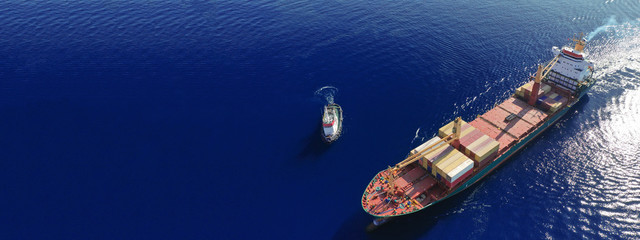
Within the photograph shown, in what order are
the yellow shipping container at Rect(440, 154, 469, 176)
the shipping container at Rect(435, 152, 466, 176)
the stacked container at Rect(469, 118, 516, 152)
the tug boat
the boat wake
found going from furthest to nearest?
the boat wake < the tug boat < the stacked container at Rect(469, 118, 516, 152) < the shipping container at Rect(435, 152, 466, 176) < the yellow shipping container at Rect(440, 154, 469, 176)

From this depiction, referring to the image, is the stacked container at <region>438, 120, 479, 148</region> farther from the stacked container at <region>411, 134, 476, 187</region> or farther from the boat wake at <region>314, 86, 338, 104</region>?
the boat wake at <region>314, 86, 338, 104</region>

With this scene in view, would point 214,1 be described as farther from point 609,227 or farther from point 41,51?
point 609,227

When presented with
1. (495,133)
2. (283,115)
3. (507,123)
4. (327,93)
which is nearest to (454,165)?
(495,133)

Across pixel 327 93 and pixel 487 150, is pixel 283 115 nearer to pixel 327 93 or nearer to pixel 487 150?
pixel 327 93

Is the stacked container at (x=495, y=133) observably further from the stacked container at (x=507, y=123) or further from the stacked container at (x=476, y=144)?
the stacked container at (x=476, y=144)

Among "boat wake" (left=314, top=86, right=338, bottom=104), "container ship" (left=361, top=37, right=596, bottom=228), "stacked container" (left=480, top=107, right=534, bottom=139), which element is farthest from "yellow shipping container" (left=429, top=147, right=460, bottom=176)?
"boat wake" (left=314, top=86, right=338, bottom=104)

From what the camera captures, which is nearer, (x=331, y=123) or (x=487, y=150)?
(x=487, y=150)
